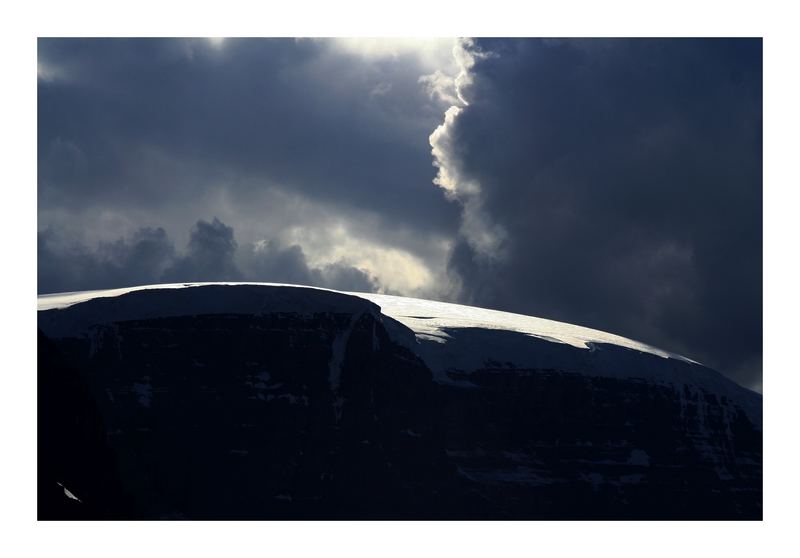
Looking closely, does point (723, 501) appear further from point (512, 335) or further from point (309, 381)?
point (309, 381)

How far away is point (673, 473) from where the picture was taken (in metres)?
198

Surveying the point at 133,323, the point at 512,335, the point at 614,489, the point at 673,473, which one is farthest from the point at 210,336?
the point at 673,473

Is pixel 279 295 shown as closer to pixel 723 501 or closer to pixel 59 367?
pixel 59 367

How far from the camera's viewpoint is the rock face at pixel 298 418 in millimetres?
164375

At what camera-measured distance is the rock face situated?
16438cm

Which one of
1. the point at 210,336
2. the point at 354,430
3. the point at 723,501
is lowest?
the point at 723,501

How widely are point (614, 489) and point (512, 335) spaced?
3065cm

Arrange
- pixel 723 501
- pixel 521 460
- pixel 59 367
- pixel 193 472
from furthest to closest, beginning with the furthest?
pixel 723 501 < pixel 521 460 < pixel 193 472 < pixel 59 367

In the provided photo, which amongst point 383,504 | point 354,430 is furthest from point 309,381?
point 383,504

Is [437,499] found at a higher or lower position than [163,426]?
lower

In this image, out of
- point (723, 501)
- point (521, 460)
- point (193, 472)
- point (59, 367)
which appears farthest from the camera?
point (723, 501)

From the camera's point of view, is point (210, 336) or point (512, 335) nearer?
point (210, 336)

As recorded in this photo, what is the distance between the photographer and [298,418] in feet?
568

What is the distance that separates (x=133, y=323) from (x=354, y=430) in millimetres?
36843
